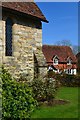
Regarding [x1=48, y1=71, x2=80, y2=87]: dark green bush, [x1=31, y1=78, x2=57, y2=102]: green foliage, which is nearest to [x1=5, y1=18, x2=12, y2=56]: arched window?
[x1=31, y1=78, x2=57, y2=102]: green foliage

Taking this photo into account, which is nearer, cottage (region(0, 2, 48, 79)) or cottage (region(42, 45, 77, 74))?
cottage (region(0, 2, 48, 79))

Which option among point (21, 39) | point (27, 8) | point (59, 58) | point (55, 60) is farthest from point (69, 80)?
point (59, 58)

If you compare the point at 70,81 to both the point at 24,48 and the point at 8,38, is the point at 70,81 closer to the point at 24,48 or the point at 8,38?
the point at 24,48

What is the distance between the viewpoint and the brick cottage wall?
1742 cm

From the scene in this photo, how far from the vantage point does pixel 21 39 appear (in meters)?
18.5

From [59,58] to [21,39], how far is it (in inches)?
1713

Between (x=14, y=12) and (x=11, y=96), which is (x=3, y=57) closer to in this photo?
(x=14, y=12)

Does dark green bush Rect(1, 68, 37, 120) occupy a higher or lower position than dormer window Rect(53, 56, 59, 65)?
lower

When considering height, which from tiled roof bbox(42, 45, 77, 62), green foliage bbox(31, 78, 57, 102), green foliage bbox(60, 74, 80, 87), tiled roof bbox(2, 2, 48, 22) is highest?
tiled roof bbox(2, 2, 48, 22)

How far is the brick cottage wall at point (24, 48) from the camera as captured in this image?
17.4 metres

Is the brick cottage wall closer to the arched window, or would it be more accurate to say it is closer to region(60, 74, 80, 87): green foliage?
the arched window

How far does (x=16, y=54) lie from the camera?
18.1m

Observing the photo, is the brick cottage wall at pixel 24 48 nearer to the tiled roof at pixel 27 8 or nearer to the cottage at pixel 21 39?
the cottage at pixel 21 39

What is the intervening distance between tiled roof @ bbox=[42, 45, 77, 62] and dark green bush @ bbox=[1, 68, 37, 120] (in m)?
47.5
